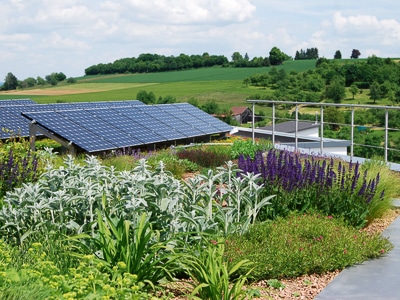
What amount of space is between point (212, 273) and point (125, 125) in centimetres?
1387

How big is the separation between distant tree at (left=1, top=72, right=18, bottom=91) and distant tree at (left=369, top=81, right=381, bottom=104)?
3232cm

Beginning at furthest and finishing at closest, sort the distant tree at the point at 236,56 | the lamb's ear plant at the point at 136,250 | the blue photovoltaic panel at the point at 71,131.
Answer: the distant tree at the point at 236,56, the blue photovoltaic panel at the point at 71,131, the lamb's ear plant at the point at 136,250

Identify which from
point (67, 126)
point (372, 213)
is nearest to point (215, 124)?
point (67, 126)

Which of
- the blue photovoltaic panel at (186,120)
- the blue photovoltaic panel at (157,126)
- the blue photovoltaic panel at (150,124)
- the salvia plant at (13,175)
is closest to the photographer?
the salvia plant at (13,175)

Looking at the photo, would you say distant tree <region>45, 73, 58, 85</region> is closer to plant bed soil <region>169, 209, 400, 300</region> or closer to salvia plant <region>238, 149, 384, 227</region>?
salvia plant <region>238, 149, 384, 227</region>

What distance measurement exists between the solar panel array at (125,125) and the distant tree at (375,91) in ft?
127

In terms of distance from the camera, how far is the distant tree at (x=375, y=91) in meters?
57.2

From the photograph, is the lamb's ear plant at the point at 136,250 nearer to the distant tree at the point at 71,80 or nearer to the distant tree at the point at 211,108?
the distant tree at the point at 211,108

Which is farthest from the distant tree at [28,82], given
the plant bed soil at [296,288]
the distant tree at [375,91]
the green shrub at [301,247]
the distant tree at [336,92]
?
the plant bed soil at [296,288]

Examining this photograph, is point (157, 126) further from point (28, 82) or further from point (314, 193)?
point (28, 82)

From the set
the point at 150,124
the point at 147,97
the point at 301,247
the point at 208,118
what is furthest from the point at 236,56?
the point at 301,247

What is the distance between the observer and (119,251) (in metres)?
5.03

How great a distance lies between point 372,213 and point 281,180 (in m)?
1.26

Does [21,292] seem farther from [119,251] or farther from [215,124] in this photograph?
[215,124]
